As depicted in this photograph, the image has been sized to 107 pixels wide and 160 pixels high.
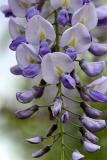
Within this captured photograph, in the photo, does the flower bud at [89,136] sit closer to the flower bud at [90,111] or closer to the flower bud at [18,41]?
the flower bud at [90,111]

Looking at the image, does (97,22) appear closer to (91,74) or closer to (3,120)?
(91,74)

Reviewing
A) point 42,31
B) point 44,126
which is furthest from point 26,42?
point 44,126

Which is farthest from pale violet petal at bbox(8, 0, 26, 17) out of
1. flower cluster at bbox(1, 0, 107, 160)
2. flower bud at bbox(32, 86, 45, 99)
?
flower bud at bbox(32, 86, 45, 99)

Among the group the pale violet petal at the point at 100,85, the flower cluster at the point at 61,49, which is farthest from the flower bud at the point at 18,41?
the pale violet petal at the point at 100,85

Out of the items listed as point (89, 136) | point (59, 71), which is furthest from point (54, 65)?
point (89, 136)

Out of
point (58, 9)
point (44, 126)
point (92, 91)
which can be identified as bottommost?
point (44, 126)

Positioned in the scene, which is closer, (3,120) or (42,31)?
(42,31)

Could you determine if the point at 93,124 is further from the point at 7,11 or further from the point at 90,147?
the point at 7,11

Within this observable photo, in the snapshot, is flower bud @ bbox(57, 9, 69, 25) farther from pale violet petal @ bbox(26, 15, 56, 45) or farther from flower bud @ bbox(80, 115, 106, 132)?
flower bud @ bbox(80, 115, 106, 132)
